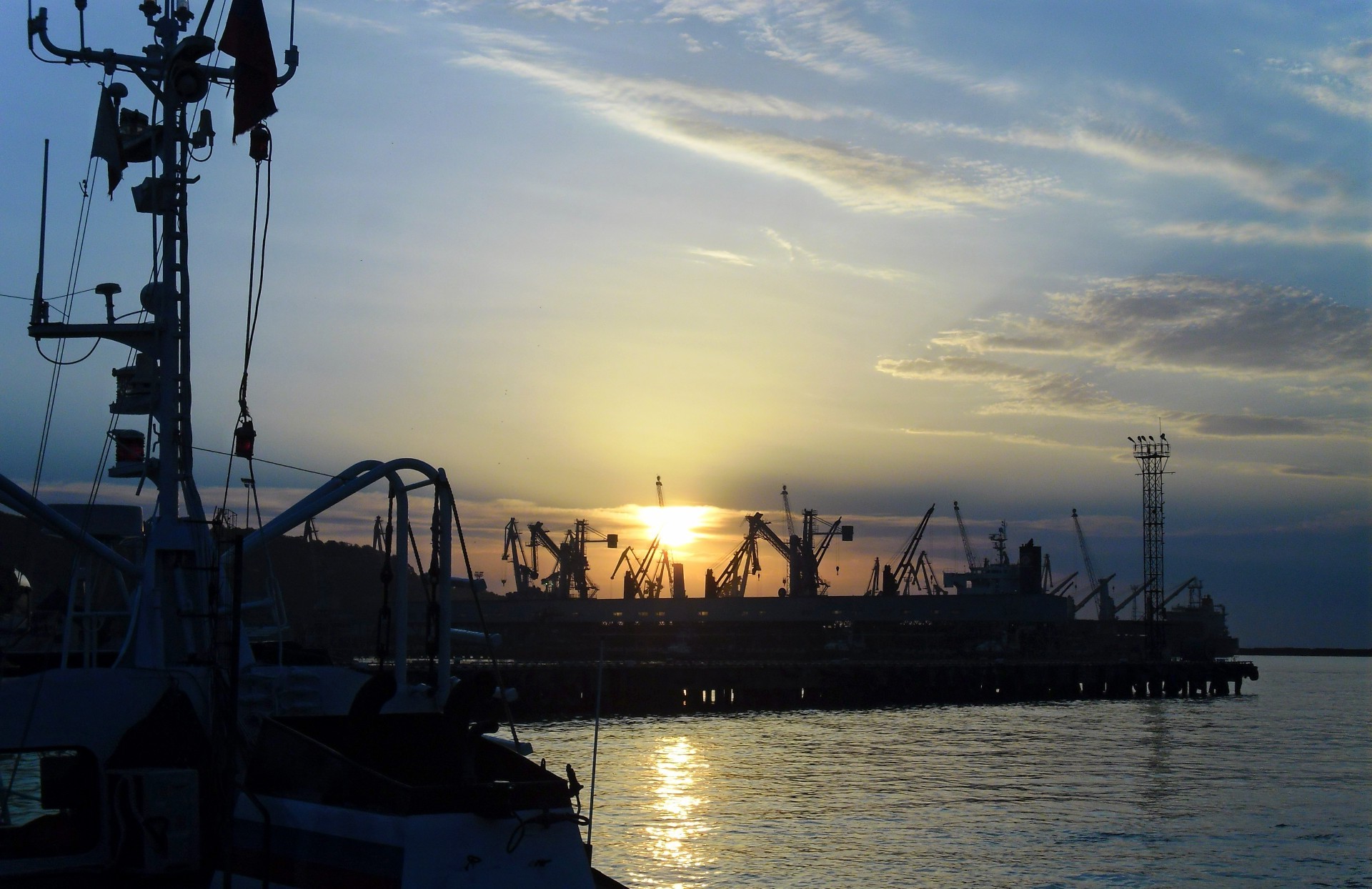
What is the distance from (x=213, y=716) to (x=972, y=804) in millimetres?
34818

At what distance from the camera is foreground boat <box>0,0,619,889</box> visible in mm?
8773

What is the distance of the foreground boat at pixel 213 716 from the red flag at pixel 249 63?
0.9 inches

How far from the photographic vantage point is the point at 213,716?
11.0 m

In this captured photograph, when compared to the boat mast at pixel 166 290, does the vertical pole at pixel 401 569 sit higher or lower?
lower

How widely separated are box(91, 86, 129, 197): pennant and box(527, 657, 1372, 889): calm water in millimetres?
20335

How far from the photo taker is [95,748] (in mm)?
12344

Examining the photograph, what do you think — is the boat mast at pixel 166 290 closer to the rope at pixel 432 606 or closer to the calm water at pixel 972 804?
the rope at pixel 432 606

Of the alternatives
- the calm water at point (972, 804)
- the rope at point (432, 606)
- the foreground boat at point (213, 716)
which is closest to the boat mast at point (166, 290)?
the foreground boat at point (213, 716)

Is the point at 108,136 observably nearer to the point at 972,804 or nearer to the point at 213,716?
the point at 213,716

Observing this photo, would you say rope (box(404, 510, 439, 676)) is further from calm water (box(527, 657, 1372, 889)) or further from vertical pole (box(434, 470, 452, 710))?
calm water (box(527, 657, 1372, 889))

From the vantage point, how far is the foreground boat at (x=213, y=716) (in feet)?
28.8

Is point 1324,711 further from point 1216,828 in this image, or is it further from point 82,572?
point 82,572

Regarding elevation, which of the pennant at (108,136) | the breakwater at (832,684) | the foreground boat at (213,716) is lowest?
the breakwater at (832,684)

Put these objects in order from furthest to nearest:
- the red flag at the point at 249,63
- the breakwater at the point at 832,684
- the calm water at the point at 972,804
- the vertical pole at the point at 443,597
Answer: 1. the breakwater at the point at 832,684
2. the calm water at the point at 972,804
3. the red flag at the point at 249,63
4. the vertical pole at the point at 443,597
